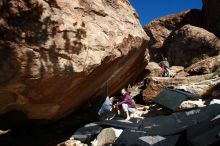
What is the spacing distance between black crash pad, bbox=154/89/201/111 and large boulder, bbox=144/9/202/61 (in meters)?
15.4

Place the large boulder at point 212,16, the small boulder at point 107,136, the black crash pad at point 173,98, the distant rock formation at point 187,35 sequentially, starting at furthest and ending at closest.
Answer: the large boulder at point 212,16
the distant rock formation at point 187,35
the black crash pad at point 173,98
the small boulder at point 107,136

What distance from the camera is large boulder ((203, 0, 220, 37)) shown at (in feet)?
81.4

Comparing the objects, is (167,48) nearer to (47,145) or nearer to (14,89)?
(47,145)

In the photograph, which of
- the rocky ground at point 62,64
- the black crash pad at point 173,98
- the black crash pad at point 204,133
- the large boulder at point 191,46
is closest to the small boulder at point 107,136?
the rocky ground at point 62,64

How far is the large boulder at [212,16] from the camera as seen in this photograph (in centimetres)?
2481

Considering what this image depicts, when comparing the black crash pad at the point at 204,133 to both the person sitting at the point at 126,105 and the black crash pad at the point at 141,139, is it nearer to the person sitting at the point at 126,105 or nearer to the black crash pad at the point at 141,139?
the black crash pad at the point at 141,139

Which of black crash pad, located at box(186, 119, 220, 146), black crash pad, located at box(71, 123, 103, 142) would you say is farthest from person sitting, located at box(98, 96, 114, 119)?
black crash pad, located at box(186, 119, 220, 146)

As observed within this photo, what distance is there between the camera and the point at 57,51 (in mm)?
7289

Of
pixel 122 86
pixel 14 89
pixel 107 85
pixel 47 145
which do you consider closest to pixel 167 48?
pixel 122 86

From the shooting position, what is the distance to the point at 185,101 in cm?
1056

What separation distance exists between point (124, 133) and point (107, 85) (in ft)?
6.81

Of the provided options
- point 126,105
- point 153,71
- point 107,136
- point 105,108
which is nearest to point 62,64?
point 107,136

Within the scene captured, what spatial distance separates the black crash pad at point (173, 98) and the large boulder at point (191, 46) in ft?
33.4

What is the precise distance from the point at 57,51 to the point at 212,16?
1992 cm
